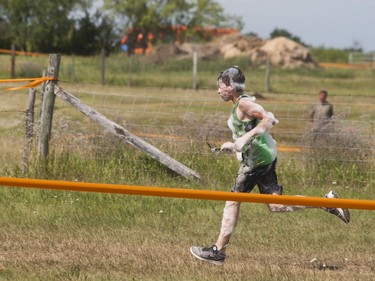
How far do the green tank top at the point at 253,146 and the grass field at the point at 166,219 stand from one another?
0.84 meters

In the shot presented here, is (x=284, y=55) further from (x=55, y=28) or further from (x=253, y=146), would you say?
(x=253, y=146)

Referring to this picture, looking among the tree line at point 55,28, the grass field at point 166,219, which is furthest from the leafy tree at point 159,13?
the grass field at point 166,219

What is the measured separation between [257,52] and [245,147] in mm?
43483

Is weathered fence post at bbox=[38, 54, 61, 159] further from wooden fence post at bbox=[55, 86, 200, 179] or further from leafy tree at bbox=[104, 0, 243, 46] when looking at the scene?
leafy tree at bbox=[104, 0, 243, 46]

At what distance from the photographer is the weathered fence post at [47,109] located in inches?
472

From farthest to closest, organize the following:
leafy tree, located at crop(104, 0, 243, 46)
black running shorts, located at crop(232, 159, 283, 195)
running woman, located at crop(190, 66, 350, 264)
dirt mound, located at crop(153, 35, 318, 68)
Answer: leafy tree, located at crop(104, 0, 243, 46), dirt mound, located at crop(153, 35, 318, 68), black running shorts, located at crop(232, 159, 283, 195), running woman, located at crop(190, 66, 350, 264)

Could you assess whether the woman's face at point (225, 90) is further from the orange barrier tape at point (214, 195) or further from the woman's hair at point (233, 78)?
the orange barrier tape at point (214, 195)

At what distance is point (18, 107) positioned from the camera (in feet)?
83.8

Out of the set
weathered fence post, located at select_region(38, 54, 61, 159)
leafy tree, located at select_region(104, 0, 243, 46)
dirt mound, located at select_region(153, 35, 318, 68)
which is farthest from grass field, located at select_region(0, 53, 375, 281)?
leafy tree, located at select_region(104, 0, 243, 46)

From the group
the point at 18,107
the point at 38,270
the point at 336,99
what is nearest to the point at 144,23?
the point at 336,99

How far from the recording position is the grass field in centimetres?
805

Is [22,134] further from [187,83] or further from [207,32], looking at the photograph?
[207,32]

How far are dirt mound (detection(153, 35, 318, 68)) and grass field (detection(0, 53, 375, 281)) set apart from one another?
35.5 m

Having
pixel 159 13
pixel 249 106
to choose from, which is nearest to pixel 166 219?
pixel 249 106
